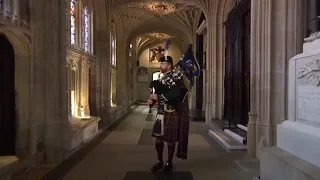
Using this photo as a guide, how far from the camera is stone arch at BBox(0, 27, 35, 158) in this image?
14.7 ft

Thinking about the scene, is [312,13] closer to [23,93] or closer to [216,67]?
[23,93]

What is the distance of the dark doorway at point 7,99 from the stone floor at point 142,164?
0.81 m

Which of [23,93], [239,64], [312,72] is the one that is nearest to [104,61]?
[239,64]

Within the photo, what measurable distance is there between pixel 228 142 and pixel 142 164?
2.24 meters

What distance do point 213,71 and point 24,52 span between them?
7.34m

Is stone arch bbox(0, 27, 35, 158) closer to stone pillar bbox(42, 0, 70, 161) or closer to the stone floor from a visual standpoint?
stone pillar bbox(42, 0, 70, 161)

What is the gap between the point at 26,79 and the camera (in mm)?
4520

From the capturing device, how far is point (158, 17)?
16438mm

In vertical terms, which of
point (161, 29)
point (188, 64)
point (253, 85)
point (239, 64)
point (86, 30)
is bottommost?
point (253, 85)

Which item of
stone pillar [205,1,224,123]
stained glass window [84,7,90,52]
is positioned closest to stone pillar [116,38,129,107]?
stone pillar [205,1,224,123]

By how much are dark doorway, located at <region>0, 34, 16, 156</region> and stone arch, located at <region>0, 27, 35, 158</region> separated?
6 centimetres

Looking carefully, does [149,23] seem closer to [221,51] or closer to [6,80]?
[221,51]

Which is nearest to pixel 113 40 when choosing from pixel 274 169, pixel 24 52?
pixel 24 52

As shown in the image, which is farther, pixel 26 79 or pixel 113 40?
pixel 113 40
